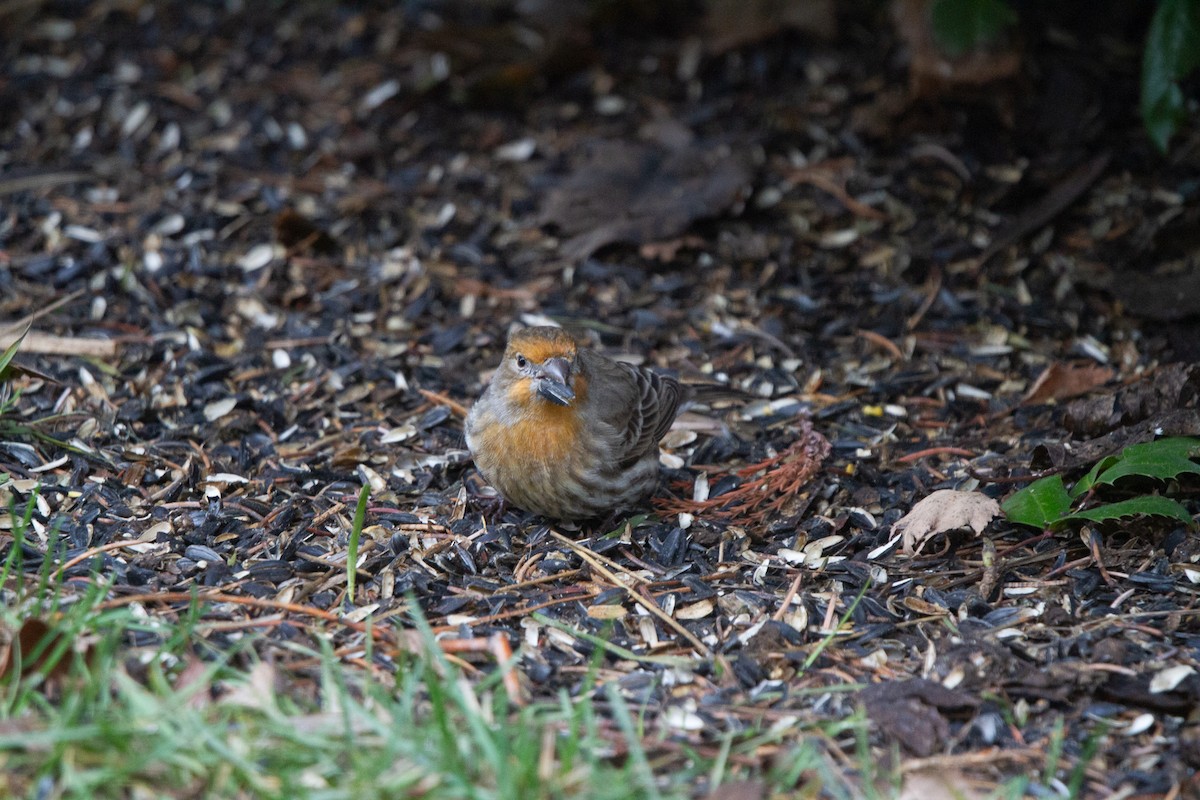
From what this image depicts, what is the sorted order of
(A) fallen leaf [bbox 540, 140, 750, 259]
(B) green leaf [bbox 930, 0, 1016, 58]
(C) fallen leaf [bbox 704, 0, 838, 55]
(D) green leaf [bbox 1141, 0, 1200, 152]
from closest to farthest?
(D) green leaf [bbox 1141, 0, 1200, 152] → (B) green leaf [bbox 930, 0, 1016, 58] → (A) fallen leaf [bbox 540, 140, 750, 259] → (C) fallen leaf [bbox 704, 0, 838, 55]

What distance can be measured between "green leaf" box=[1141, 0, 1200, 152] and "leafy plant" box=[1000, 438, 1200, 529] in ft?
6.41

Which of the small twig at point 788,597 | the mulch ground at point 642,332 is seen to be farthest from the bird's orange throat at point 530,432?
the small twig at point 788,597

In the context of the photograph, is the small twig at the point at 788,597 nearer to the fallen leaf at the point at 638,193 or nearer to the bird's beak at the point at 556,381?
the bird's beak at the point at 556,381

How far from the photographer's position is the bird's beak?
4824mm

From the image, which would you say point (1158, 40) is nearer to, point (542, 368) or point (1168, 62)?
point (1168, 62)

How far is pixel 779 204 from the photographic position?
7.10m

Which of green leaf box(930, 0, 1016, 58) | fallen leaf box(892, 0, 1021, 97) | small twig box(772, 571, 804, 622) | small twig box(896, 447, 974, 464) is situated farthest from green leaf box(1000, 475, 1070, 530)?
fallen leaf box(892, 0, 1021, 97)

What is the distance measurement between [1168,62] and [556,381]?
3.23 m

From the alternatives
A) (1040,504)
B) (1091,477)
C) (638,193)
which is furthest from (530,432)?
(638,193)

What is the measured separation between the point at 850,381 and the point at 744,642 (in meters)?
2.09

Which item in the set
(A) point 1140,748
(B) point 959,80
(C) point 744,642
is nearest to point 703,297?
(B) point 959,80

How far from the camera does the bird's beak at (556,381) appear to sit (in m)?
4.82

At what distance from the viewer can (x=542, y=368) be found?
16.0 feet

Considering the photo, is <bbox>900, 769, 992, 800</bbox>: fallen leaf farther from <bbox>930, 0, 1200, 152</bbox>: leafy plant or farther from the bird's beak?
<bbox>930, 0, 1200, 152</bbox>: leafy plant
